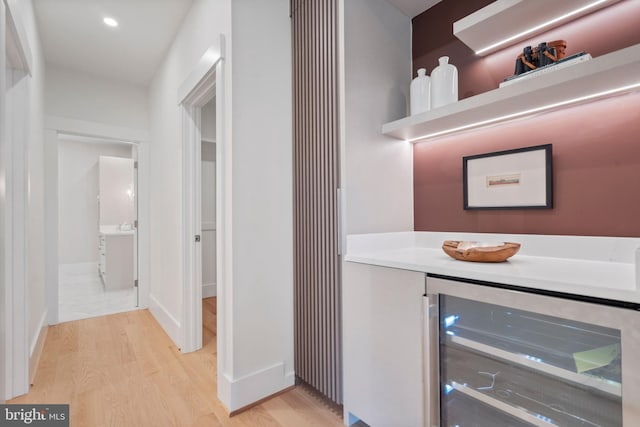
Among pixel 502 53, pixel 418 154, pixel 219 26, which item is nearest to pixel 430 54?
pixel 502 53

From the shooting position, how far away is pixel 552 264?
113 centimetres

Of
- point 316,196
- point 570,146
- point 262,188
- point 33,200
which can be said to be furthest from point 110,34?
point 570,146

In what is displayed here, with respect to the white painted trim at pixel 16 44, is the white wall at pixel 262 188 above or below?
below

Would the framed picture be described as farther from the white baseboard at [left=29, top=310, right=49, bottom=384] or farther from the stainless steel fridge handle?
the white baseboard at [left=29, top=310, right=49, bottom=384]

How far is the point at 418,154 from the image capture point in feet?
5.95

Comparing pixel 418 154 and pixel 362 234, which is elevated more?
pixel 418 154

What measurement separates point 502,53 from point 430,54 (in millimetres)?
407

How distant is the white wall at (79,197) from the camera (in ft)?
19.0

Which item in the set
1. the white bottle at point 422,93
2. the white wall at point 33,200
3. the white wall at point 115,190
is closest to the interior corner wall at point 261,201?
the white bottle at point 422,93

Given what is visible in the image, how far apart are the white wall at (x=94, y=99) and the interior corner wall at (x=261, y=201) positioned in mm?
2548

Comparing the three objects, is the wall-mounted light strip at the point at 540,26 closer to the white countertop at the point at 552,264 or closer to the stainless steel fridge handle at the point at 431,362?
the white countertop at the point at 552,264

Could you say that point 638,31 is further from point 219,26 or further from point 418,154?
point 219,26

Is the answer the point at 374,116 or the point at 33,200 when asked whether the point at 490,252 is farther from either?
the point at 33,200

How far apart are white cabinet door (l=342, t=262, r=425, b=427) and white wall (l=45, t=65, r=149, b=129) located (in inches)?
137
